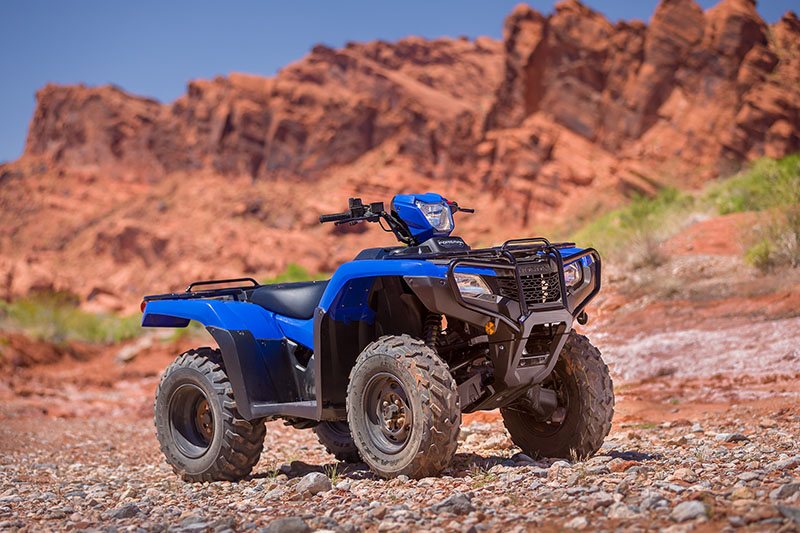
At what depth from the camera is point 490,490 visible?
543 centimetres

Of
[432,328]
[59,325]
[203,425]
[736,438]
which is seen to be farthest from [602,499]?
[59,325]

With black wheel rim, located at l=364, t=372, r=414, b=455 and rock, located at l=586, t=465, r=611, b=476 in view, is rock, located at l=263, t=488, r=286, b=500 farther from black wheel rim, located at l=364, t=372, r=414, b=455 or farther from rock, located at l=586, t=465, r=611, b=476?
rock, located at l=586, t=465, r=611, b=476

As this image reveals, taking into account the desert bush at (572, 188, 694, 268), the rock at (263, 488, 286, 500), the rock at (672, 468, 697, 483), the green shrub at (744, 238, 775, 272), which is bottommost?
the rock at (263, 488, 286, 500)

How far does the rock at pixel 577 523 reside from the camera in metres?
4.27

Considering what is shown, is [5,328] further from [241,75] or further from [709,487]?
[241,75]

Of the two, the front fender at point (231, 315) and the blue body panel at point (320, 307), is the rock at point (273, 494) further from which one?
the front fender at point (231, 315)

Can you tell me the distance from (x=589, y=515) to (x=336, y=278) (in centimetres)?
257

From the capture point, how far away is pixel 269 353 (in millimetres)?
6930

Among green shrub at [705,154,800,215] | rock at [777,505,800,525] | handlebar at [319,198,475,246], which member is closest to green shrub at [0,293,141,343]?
green shrub at [705,154,800,215]

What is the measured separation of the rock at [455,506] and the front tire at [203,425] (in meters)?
2.42

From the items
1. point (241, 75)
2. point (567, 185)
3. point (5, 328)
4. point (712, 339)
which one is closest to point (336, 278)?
point (712, 339)

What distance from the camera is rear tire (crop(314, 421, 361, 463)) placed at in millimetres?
7777

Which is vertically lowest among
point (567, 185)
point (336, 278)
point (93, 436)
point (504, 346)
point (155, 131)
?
point (93, 436)

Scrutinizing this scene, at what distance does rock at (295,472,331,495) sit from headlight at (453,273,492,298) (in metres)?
1.53
